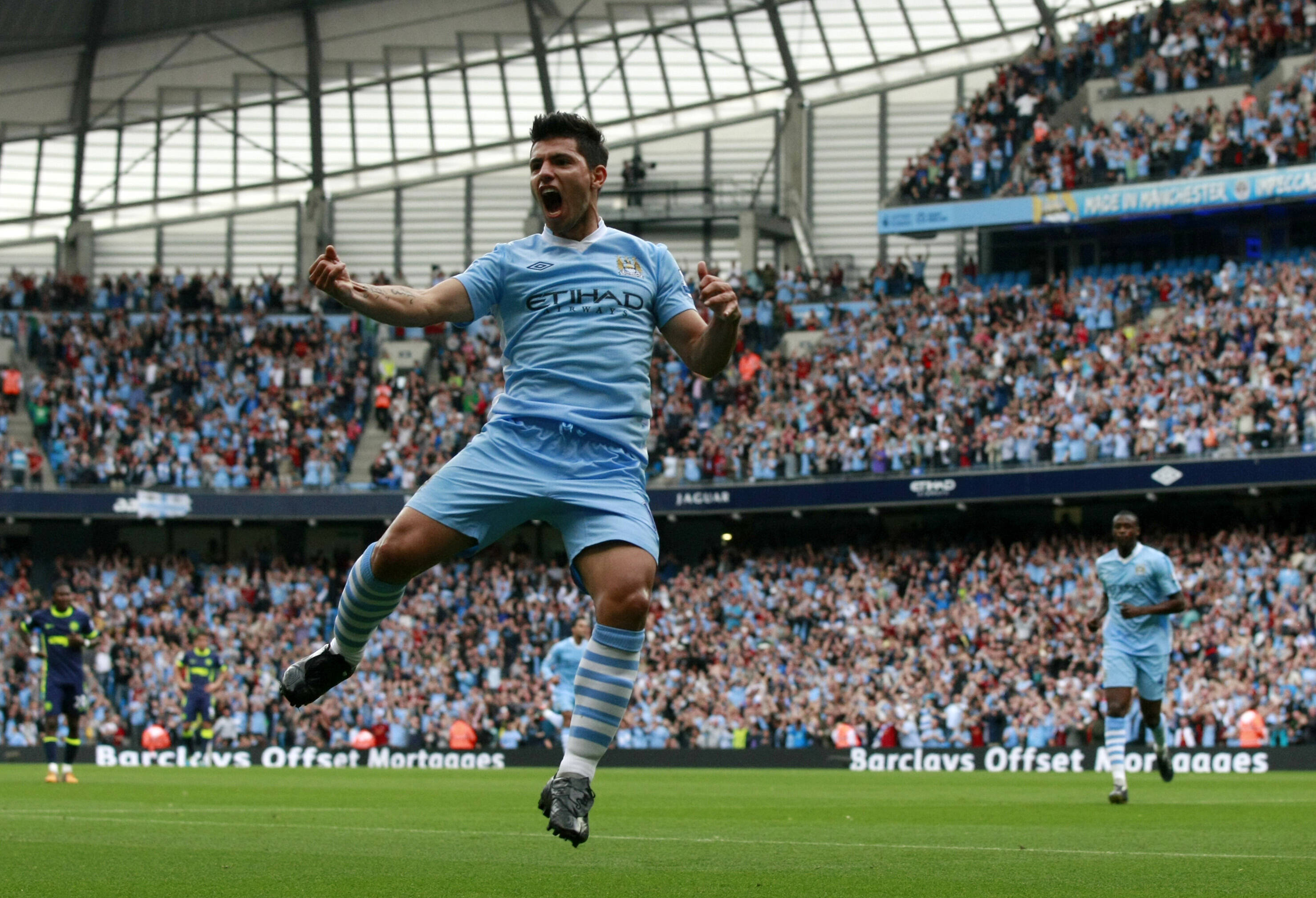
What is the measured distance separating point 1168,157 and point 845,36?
1273 cm

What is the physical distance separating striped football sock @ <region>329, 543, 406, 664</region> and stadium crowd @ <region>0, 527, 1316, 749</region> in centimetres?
2396

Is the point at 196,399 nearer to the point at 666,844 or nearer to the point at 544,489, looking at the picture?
the point at 666,844

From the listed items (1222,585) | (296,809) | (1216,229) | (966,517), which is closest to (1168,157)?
(1216,229)

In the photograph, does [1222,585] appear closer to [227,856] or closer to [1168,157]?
[1168,157]

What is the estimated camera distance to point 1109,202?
1545 inches

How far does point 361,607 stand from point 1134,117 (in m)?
37.2

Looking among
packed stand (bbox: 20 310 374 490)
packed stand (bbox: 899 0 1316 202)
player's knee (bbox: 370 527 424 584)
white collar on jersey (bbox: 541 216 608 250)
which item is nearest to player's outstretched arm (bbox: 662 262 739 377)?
white collar on jersey (bbox: 541 216 608 250)

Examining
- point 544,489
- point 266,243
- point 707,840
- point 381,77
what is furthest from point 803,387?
point 544,489

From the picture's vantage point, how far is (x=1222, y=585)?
104ft

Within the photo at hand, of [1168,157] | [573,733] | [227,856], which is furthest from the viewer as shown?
[1168,157]

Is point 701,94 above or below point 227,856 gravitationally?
above

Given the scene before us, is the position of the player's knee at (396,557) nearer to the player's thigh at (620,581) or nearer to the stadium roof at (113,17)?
the player's thigh at (620,581)

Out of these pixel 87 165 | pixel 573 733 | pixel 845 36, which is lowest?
pixel 573 733

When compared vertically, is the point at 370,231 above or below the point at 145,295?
above
